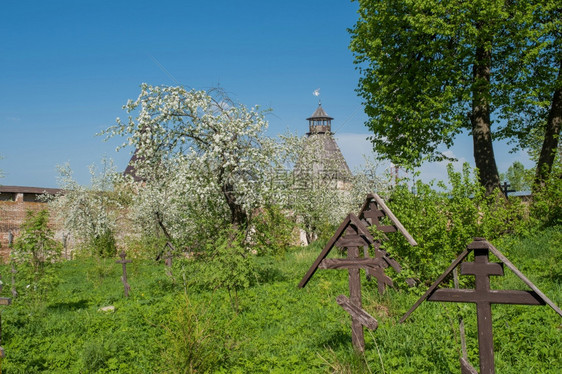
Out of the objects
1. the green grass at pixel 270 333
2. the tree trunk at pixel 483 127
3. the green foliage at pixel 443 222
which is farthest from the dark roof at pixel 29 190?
the green foliage at pixel 443 222

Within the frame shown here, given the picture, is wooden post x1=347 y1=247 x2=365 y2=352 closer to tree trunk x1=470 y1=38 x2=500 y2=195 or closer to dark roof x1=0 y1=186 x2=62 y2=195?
tree trunk x1=470 y1=38 x2=500 y2=195

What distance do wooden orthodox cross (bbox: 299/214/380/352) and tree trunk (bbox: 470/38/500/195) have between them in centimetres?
1229

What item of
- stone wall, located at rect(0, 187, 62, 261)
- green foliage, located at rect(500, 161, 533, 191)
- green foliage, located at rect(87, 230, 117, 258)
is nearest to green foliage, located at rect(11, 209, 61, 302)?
green foliage, located at rect(87, 230, 117, 258)

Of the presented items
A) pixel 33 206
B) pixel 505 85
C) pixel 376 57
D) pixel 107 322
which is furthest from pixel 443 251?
pixel 33 206

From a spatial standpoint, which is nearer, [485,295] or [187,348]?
[485,295]

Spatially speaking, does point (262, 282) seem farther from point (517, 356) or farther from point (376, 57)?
point (376, 57)

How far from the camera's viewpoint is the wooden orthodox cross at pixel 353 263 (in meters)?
6.25

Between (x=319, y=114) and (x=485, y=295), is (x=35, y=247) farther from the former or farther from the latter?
(x=319, y=114)

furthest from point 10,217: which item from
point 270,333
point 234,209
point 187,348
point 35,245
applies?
point 187,348

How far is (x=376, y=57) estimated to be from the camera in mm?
18562

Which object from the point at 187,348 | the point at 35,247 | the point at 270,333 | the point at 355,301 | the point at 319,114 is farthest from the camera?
the point at 319,114

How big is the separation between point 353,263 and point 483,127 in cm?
1322

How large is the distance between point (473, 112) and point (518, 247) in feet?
20.2

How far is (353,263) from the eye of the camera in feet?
21.4
